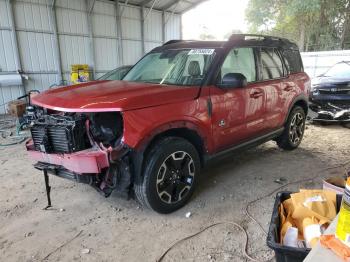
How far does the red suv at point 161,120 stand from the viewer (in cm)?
275

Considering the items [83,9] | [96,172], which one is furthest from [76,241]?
[83,9]

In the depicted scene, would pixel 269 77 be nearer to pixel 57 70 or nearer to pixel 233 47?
pixel 233 47

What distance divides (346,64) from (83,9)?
1032 centimetres

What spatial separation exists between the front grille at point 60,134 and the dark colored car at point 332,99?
622cm

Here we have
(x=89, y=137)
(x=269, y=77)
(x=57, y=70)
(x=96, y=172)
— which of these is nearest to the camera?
(x=96, y=172)

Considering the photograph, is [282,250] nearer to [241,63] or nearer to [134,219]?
[134,219]

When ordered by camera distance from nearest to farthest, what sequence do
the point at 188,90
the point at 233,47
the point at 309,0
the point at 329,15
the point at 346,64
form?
1. the point at 188,90
2. the point at 233,47
3. the point at 346,64
4. the point at 309,0
5. the point at 329,15

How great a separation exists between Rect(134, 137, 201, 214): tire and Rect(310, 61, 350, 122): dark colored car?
16.8 feet

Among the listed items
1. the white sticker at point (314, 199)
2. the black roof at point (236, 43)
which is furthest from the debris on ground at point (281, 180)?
the black roof at point (236, 43)

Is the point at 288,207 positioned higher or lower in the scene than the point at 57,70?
lower

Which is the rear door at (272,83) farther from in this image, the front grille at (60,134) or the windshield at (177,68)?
the front grille at (60,134)

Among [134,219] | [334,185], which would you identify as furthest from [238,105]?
[134,219]

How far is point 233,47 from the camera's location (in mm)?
3734

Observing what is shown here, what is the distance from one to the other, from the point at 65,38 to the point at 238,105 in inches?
414
